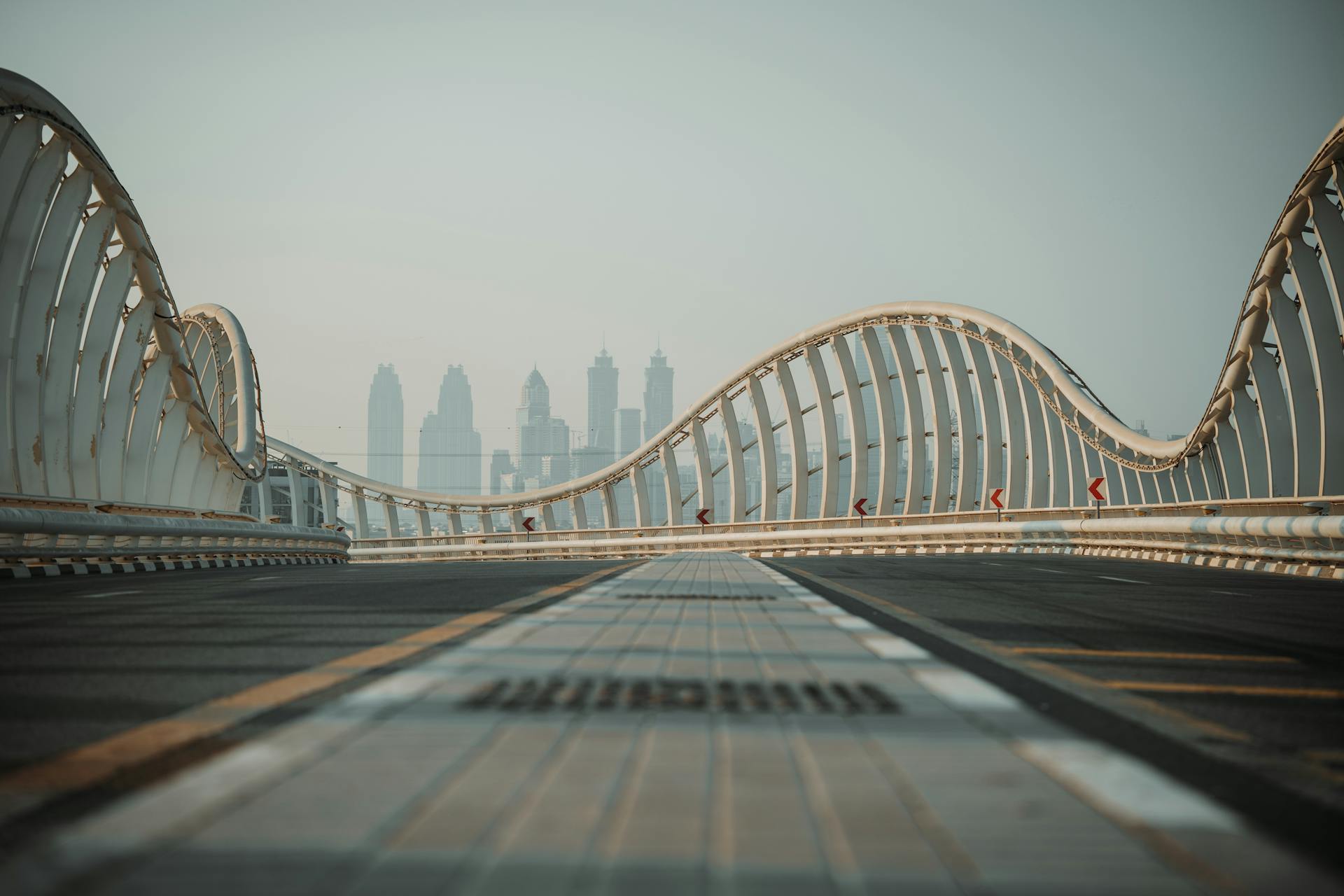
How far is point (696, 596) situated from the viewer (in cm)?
1055

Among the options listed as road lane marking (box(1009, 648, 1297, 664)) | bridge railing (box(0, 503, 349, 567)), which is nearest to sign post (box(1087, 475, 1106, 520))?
bridge railing (box(0, 503, 349, 567))

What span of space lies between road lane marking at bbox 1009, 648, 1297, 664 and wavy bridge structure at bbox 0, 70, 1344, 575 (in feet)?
45.5

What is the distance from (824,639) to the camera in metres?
6.87

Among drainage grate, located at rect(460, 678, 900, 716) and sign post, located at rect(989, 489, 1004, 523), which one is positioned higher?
sign post, located at rect(989, 489, 1004, 523)

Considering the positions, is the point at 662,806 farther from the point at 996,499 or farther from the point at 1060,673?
the point at 996,499

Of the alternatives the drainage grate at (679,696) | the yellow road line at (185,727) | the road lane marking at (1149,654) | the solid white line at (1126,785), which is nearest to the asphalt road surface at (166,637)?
the yellow road line at (185,727)

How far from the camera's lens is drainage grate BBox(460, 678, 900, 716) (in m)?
4.39

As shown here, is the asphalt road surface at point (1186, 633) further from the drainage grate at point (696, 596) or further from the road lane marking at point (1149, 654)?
the drainage grate at point (696, 596)

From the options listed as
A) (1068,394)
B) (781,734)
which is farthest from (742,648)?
(1068,394)

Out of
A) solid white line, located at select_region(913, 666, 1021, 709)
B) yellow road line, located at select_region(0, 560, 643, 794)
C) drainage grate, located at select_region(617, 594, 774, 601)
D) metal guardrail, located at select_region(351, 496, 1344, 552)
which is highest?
metal guardrail, located at select_region(351, 496, 1344, 552)

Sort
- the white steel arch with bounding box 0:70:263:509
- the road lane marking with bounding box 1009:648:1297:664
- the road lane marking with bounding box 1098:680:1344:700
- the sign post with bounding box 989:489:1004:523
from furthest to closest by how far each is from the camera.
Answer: the sign post with bounding box 989:489:1004:523 < the white steel arch with bounding box 0:70:263:509 < the road lane marking with bounding box 1009:648:1297:664 < the road lane marking with bounding box 1098:680:1344:700

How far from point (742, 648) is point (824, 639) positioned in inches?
28.0

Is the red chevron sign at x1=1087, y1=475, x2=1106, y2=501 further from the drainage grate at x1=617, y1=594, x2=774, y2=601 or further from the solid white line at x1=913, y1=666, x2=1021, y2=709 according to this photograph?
the solid white line at x1=913, y1=666, x2=1021, y2=709

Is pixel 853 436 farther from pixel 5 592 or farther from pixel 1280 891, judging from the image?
pixel 1280 891
